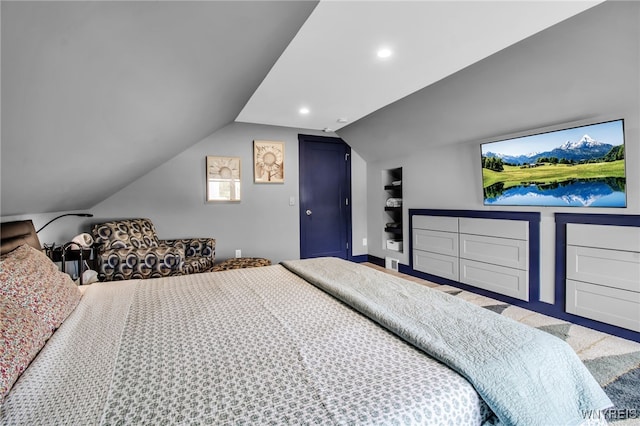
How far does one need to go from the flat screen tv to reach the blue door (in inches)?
91.5

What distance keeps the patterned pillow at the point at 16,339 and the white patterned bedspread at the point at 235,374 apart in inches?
1.2

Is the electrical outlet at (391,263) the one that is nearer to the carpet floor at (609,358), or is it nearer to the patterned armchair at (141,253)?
the carpet floor at (609,358)

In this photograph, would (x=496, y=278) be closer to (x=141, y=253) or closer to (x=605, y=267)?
(x=605, y=267)

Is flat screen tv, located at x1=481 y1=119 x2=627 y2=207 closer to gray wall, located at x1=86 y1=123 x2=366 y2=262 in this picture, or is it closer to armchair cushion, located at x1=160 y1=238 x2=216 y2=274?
gray wall, located at x1=86 y1=123 x2=366 y2=262

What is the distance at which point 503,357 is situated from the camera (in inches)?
36.1

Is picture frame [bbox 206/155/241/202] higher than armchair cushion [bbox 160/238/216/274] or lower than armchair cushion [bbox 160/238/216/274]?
higher

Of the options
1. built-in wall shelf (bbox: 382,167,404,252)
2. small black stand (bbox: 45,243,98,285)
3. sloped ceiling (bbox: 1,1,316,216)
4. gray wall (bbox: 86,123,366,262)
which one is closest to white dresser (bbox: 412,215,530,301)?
built-in wall shelf (bbox: 382,167,404,252)

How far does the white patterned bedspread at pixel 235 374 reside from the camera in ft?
2.30

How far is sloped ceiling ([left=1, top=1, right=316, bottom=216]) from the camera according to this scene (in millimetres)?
868

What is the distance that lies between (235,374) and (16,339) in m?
0.71

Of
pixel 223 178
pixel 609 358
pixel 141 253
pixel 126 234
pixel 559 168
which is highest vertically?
pixel 223 178

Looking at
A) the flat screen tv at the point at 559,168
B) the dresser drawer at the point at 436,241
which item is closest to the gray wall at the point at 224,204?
the dresser drawer at the point at 436,241

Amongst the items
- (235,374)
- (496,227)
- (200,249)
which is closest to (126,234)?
(200,249)

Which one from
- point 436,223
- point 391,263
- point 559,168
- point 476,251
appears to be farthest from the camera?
point 391,263
